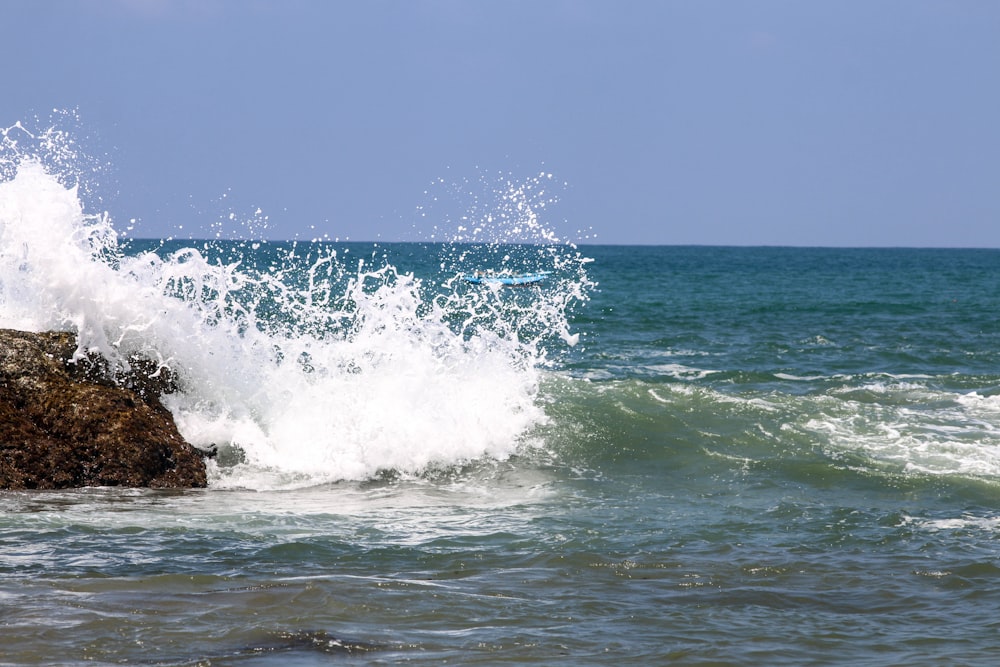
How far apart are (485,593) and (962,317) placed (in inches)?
900

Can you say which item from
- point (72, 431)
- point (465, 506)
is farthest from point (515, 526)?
point (72, 431)

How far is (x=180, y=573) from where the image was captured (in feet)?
19.3

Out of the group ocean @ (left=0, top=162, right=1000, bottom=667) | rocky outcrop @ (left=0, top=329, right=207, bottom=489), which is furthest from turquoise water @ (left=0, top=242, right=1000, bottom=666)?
rocky outcrop @ (left=0, top=329, right=207, bottom=489)

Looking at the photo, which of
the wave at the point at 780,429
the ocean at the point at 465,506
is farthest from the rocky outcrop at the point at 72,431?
→ the wave at the point at 780,429

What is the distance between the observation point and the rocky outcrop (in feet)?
25.7

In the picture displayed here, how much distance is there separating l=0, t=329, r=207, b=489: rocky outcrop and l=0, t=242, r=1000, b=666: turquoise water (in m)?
0.28

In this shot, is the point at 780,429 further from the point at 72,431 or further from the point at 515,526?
the point at 72,431

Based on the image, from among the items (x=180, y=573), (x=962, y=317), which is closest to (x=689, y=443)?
(x=180, y=573)

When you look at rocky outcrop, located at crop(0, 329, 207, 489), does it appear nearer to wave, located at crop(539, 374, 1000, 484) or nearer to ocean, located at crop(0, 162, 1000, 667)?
ocean, located at crop(0, 162, 1000, 667)

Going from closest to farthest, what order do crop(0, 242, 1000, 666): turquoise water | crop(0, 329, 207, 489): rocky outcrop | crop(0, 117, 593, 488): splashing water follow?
1. crop(0, 242, 1000, 666): turquoise water
2. crop(0, 329, 207, 489): rocky outcrop
3. crop(0, 117, 593, 488): splashing water

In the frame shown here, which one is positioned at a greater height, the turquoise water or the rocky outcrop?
the rocky outcrop

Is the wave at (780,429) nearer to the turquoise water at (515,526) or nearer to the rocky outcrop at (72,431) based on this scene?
the turquoise water at (515,526)

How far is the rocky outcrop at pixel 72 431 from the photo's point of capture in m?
7.84

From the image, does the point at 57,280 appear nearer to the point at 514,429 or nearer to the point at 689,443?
the point at 514,429
